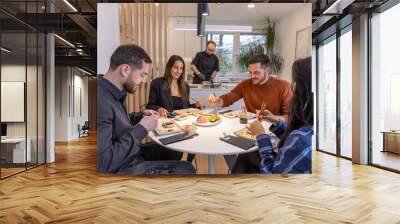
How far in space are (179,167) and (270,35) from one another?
2274mm

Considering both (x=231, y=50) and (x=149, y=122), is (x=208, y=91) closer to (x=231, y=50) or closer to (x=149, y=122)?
(x=231, y=50)

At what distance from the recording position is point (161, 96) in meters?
5.34

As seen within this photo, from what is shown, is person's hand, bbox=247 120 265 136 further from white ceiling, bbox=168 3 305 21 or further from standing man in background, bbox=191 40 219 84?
white ceiling, bbox=168 3 305 21

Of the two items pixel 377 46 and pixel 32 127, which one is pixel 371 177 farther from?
pixel 32 127

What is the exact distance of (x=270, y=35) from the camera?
550cm

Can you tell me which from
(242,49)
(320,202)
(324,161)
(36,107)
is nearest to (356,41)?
(324,161)

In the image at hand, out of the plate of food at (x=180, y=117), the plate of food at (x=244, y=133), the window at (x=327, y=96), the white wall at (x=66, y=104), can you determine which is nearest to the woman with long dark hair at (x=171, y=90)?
the plate of food at (x=180, y=117)

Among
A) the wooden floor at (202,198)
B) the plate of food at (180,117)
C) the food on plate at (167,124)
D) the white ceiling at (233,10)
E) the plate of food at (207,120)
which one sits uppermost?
the white ceiling at (233,10)

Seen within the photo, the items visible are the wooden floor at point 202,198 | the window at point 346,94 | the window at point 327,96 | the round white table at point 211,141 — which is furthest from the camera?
the window at point 327,96

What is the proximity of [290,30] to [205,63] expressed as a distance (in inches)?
51.9

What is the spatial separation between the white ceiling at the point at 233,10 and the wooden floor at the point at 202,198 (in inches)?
92.3

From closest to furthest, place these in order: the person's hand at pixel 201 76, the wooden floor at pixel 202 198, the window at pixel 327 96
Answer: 1. the wooden floor at pixel 202 198
2. the person's hand at pixel 201 76
3. the window at pixel 327 96

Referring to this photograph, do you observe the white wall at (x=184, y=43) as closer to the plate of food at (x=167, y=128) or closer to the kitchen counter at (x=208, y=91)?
the kitchen counter at (x=208, y=91)

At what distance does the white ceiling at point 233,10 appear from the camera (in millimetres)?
5426
